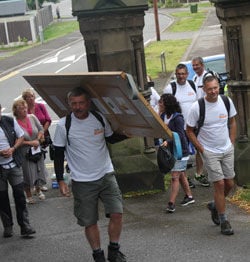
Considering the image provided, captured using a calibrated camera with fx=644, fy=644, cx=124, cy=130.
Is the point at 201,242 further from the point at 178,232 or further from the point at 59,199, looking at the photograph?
the point at 59,199

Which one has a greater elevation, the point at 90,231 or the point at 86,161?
the point at 86,161

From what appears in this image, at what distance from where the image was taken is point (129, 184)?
350 inches

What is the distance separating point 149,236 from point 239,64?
110 inches

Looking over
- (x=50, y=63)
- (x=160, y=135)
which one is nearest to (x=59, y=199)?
(x=160, y=135)

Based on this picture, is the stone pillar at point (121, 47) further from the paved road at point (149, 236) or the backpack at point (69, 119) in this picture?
the backpack at point (69, 119)

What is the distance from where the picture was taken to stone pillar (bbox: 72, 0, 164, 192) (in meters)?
8.84

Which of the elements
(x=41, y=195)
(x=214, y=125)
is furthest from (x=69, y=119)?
(x=41, y=195)

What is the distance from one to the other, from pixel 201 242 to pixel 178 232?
0.48 meters

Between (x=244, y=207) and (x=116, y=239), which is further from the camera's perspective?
(x=244, y=207)

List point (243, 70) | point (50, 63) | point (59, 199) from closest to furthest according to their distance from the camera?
point (243, 70)
point (59, 199)
point (50, 63)

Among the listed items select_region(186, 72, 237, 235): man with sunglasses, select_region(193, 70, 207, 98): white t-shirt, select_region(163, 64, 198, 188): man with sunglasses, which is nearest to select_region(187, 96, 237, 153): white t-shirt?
select_region(186, 72, 237, 235): man with sunglasses

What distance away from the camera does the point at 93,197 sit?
6172mm

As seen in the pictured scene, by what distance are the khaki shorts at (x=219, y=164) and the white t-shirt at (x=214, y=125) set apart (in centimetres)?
5

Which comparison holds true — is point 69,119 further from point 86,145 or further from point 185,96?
Result: point 185,96
